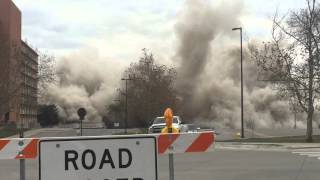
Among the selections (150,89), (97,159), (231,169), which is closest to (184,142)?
(97,159)

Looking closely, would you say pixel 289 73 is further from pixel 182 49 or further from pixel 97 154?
pixel 182 49

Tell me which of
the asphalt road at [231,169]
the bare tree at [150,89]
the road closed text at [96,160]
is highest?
the bare tree at [150,89]

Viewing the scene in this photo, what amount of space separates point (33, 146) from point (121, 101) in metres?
97.7

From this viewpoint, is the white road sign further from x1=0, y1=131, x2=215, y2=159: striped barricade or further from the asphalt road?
the asphalt road

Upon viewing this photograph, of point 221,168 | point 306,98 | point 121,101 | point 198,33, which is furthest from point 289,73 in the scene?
point 121,101

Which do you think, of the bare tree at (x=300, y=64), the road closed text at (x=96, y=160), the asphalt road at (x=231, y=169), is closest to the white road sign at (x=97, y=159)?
the road closed text at (x=96, y=160)

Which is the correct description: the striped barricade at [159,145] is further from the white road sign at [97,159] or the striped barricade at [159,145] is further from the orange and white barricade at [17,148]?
the white road sign at [97,159]

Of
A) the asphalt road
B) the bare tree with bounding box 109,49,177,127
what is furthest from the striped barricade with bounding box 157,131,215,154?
the bare tree with bounding box 109,49,177,127

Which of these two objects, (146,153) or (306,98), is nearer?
(146,153)

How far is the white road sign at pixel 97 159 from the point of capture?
215 inches

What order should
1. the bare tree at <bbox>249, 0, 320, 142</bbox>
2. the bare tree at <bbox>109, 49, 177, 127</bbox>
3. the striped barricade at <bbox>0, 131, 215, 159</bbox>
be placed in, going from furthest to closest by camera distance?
1. the bare tree at <bbox>109, 49, 177, 127</bbox>
2. the bare tree at <bbox>249, 0, 320, 142</bbox>
3. the striped barricade at <bbox>0, 131, 215, 159</bbox>

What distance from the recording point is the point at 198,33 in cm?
9869

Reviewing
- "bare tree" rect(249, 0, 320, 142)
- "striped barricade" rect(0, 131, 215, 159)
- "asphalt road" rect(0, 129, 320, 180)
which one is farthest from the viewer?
"bare tree" rect(249, 0, 320, 142)

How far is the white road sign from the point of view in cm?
547
